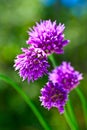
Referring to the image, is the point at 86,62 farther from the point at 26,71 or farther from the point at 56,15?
the point at 26,71

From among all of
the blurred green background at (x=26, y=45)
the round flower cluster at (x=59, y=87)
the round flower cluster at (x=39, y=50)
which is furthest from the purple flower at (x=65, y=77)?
the blurred green background at (x=26, y=45)

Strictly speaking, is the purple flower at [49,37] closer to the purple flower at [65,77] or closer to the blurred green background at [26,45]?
the purple flower at [65,77]

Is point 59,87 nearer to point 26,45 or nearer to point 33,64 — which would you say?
point 33,64

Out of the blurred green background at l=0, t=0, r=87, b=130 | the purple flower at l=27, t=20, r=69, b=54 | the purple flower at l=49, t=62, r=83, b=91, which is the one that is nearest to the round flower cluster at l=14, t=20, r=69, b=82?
the purple flower at l=27, t=20, r=69, b=54

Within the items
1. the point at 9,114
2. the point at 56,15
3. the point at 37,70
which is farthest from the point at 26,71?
the point at 56,15

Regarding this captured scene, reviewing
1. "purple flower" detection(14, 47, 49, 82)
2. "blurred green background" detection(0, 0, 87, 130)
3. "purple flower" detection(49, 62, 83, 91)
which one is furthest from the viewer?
"blurred green background" detection(0, 0, 87, 130)

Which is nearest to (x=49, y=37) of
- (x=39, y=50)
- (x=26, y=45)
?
(x=39, y=50)

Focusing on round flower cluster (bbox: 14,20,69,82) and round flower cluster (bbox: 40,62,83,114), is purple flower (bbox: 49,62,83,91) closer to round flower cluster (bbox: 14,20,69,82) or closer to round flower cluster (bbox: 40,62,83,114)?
round flower cluster (bbox: 40,62,83,114)
